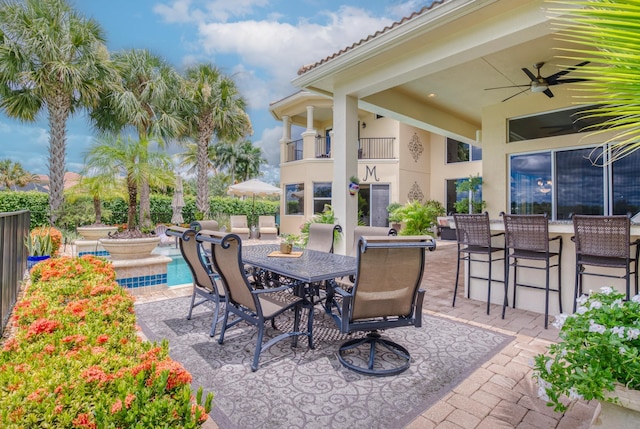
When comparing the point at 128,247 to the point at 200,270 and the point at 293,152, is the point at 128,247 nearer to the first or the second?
the point at 200,270

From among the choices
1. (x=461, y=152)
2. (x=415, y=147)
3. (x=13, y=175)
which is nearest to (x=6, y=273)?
(x=415, y=147)

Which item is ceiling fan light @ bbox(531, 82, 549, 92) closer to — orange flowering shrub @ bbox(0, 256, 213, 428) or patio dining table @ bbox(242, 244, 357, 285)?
patio dining table @ bbox(242, 244, 357, 285)

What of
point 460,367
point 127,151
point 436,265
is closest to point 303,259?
point 460,367

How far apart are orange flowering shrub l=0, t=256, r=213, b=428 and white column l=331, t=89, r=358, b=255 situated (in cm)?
468

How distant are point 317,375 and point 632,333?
2026 millimetres

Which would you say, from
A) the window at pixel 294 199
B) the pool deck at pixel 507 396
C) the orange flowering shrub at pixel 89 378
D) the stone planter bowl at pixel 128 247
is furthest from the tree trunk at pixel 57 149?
the pool deck at pixel 507 396

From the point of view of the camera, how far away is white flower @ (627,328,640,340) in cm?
159

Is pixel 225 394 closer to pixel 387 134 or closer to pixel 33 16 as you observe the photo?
pixel 33 16

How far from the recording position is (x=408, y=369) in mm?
2830

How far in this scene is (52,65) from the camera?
879 centimetres

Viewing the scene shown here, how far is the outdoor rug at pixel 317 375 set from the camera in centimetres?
221

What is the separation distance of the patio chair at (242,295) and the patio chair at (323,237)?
1767 mm

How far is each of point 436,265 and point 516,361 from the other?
4.95 m

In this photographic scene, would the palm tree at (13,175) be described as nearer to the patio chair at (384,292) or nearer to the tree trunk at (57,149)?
the tree trunk at (57,149)
